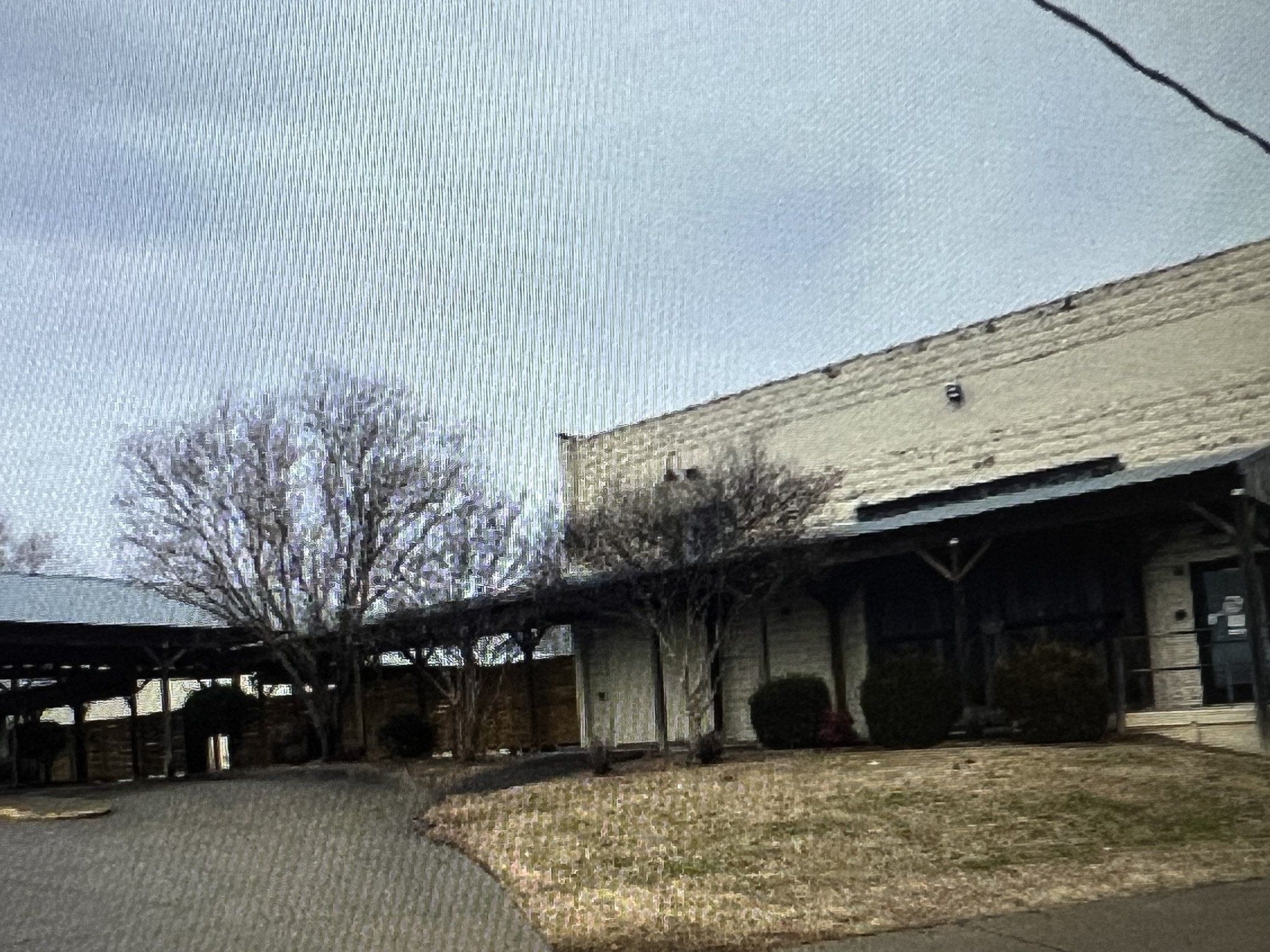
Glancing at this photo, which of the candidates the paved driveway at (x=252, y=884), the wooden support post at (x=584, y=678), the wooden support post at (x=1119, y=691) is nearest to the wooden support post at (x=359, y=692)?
the wooden support post at (x=584, y=678)

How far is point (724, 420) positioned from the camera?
90.3ft

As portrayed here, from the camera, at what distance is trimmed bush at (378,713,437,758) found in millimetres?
24094

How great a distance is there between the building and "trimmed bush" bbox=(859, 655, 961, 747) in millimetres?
1565

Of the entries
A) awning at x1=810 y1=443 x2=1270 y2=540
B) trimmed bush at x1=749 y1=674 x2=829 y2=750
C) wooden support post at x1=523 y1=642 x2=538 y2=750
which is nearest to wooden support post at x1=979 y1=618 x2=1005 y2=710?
awning at x1=810 y1=443 x2=1270 y2=540

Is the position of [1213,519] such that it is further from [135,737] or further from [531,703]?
[135,737]

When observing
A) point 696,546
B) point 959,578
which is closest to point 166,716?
point 696,546

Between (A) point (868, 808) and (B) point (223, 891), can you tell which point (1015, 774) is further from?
(B) point (223, 891)

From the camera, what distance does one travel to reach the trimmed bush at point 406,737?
2409 centimetres

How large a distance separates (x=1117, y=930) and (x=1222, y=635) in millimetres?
11870

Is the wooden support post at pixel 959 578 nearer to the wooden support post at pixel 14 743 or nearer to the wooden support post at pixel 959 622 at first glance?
the wooden support post at pixel 959 622

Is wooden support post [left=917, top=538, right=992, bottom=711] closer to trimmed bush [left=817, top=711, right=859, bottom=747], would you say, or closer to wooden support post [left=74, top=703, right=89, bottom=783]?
trimmed bush [left=817, top=711, right=859, bottom=747]

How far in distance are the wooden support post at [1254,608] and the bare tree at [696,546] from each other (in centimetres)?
570

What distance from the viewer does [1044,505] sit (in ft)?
61.9

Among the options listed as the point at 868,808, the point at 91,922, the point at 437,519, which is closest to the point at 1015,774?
the point at 868,808
